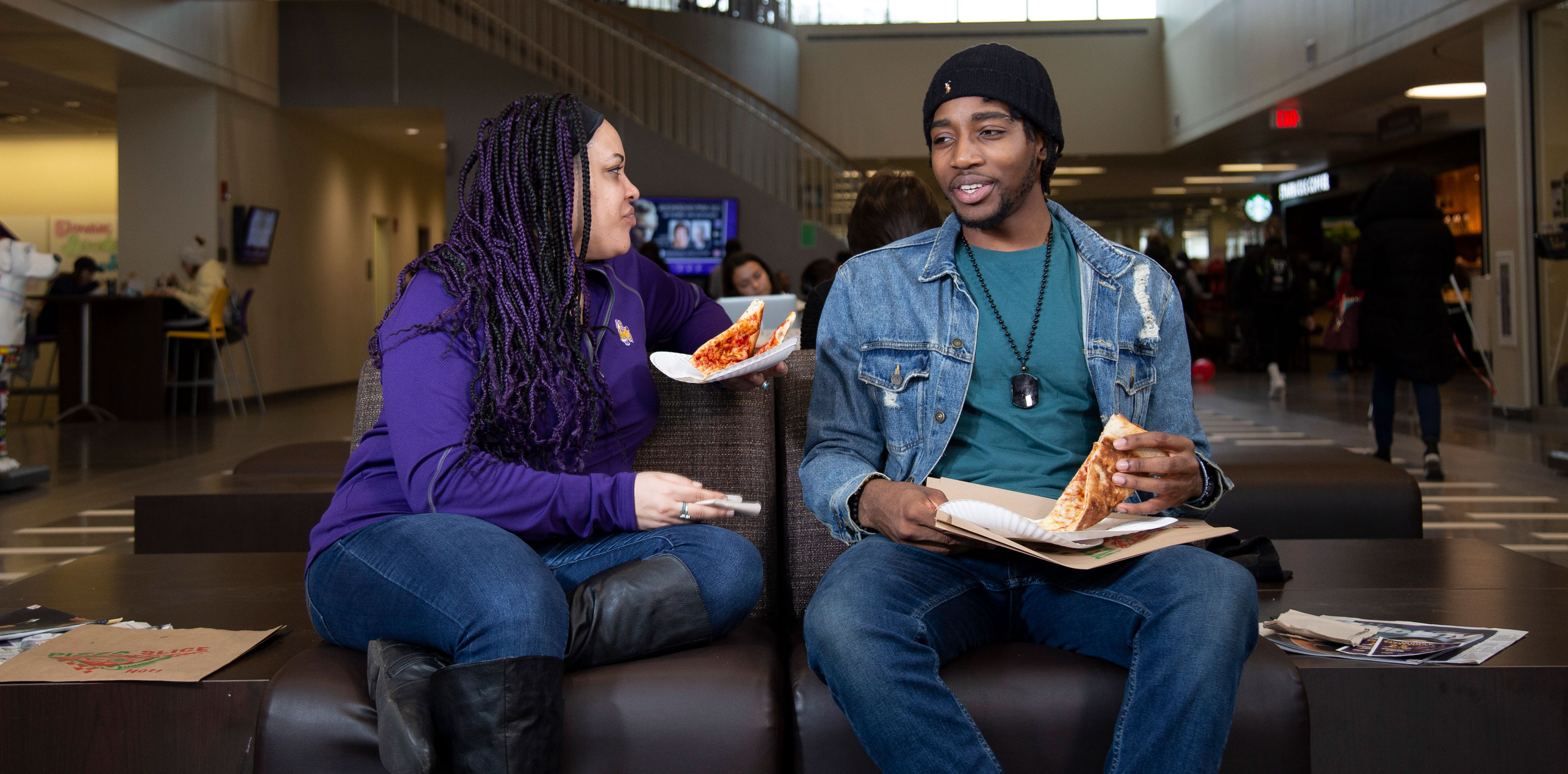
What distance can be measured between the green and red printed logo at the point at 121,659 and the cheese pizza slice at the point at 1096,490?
1.25m

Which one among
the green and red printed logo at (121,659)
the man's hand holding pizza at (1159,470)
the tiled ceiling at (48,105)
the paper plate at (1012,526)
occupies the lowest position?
the green and red printed logo at (121,659)

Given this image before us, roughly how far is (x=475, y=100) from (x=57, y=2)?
3.71m

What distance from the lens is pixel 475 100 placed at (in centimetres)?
1115

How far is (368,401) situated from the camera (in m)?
2.04

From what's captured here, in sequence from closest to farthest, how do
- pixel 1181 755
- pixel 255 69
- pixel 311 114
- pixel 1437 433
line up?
1. pixel 1181 755
2. pixel 1437 433
3. pixel 255 69
4. pixel 311 114

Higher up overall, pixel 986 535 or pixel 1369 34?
pixel 1369 34

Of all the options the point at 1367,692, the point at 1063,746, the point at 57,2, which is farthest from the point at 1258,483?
the point at 57,2

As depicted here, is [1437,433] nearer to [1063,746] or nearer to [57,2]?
[1063,746]

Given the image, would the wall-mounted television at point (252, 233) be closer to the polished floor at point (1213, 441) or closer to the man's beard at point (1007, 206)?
the polished floor at point (1213, 441)

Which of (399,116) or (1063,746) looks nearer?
(1063,746)

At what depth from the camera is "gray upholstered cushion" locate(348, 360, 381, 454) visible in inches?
80.0

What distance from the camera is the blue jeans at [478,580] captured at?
146 cm

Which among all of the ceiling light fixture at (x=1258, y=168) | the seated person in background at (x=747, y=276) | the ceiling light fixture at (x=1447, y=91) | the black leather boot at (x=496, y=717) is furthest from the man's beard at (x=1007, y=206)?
the ceiling light fixture at (x=1258, y=168)

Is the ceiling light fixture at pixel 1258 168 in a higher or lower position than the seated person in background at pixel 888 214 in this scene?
higher
